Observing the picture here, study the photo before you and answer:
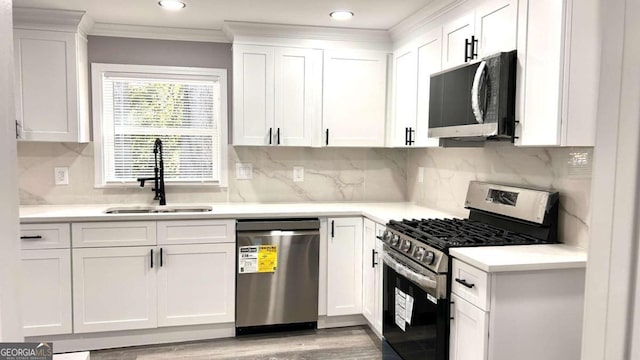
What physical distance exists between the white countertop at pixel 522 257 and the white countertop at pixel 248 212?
934mm

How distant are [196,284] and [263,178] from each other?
3.46ft

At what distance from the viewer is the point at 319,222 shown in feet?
10.9

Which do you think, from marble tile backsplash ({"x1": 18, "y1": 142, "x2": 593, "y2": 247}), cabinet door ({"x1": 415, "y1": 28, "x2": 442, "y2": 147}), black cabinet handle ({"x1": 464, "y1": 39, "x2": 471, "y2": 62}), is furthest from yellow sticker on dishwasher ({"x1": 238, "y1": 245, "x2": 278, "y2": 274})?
black cabinet handle ({"x1": 464, "y1": 39, "x2": 471, "y2": 62})

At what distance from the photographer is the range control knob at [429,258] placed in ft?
7.14

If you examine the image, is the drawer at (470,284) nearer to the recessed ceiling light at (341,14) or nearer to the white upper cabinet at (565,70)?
the white upper cabinet at (565,70)

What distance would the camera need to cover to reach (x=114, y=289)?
3064 mm

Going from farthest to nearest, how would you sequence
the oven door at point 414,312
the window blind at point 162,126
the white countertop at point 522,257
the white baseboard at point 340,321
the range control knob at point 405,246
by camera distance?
the window blind at point 162,126, the white baseboard at point 340,321, the range control knob at point 405,246, the oven door at point 414,312, the white countertop at point 522,257

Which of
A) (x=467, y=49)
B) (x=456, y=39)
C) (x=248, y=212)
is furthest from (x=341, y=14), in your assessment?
(x=248, y=212)

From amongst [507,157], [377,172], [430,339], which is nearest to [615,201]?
[430,339]

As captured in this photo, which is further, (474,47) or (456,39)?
(456,39)

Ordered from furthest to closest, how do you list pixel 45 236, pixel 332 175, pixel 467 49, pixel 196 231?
pixel 332 175, pixel 196 231, pixel 45 236, pixel 467 49

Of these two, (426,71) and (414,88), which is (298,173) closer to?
(414,88)

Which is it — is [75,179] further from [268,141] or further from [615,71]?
[615,71]

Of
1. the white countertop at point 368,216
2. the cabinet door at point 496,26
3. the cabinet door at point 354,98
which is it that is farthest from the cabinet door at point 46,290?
the cabinet door at point 496,26
